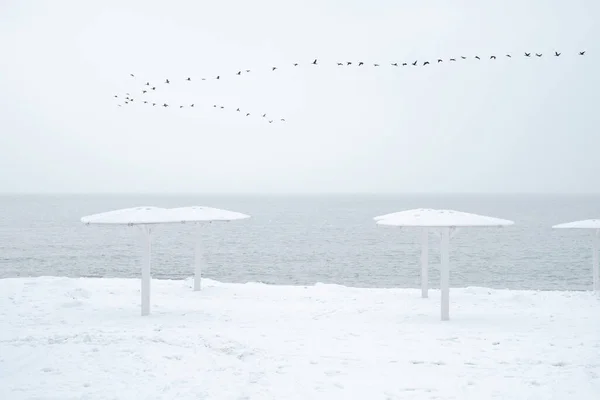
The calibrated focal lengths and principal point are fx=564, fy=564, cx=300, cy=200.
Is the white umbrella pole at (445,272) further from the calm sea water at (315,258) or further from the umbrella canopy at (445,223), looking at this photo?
the calm sea water at (315,258)

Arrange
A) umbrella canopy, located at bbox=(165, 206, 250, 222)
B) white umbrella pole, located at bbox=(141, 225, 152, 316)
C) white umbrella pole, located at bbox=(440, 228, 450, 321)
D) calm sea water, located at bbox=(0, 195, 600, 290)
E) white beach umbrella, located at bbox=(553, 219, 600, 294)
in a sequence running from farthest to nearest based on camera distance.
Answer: calm sea water, located at bbox=(0, 195, 600, 290) < white beach umbrella, located at bbox=(553, 219, 600, 294) < umbrella canopy, located at bbox=(165, 206, 250, 222) < white umbrella pole, located at bbox=(141, 225, 152, 316) < white umbrella pole, located at bbox=(440, 228, 450, 321)

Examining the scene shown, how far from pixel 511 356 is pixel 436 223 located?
3.45m

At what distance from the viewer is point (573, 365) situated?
29.0 ft

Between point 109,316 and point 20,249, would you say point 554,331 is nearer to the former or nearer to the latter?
point 109,316

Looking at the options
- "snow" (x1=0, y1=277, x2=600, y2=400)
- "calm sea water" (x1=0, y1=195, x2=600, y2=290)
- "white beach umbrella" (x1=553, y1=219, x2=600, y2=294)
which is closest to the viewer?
"snow" (x1=0, y1=277, x2=600, y2=400)

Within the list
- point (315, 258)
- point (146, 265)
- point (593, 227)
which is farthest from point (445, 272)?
point (315, 258)

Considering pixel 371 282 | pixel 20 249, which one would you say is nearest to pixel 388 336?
pixel 371 282

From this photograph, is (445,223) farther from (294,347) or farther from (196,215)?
(196,215)

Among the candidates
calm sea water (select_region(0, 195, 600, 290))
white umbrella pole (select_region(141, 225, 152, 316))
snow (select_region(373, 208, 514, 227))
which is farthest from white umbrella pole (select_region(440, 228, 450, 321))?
calm sea water (select_region(0, 195, 600, 290))

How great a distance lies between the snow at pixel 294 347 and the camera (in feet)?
24.7

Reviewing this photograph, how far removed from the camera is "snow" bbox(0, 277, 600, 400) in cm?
752

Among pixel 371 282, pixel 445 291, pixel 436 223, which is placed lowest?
pixel 371 282

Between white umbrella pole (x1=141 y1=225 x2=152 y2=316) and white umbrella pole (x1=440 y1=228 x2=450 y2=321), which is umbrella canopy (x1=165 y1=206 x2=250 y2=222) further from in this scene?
white umbrella pole (x1=440 y1=228 x2=450 y2=321)

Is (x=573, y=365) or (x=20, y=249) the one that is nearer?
(x=573, y=365)
